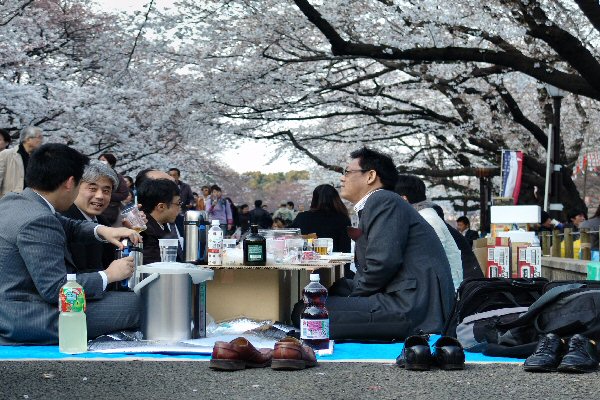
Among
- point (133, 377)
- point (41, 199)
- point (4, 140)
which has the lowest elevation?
point (133, 377)

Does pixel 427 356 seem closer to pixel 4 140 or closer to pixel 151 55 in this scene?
pixel 4 140

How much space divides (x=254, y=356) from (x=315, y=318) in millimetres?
588

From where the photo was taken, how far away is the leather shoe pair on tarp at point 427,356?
5.81m

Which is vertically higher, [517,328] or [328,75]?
[328,75]

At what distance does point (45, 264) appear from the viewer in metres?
6.23

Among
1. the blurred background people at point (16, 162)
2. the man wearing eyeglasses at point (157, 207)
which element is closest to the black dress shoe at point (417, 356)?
the man wearing eyeglasses at point (157, 207)

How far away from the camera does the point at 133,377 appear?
5.62 metres

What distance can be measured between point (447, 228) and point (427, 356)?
337cm

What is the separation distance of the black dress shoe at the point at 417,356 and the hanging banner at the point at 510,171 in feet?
48.0

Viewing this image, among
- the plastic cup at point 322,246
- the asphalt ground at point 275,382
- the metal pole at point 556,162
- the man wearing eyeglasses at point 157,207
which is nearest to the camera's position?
the asphalt ground at point 275,382

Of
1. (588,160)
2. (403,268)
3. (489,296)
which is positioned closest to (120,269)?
(403,268)

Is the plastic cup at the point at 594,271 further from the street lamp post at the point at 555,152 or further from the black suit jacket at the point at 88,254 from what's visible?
the street lamp post at the point at 555,152

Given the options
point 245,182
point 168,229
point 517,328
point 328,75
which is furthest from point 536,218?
point 245,182

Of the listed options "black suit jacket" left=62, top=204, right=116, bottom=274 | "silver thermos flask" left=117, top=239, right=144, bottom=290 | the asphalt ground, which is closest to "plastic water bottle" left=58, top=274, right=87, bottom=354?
the asphalt ground
